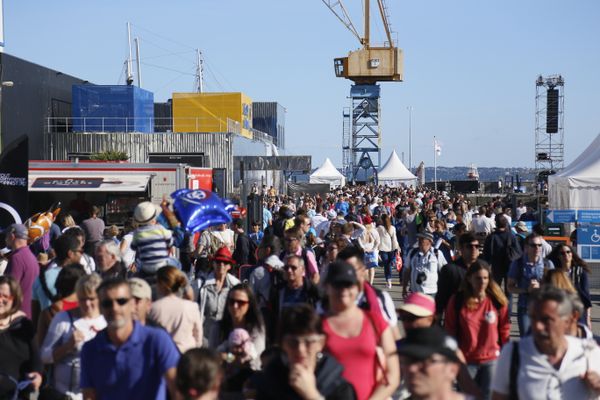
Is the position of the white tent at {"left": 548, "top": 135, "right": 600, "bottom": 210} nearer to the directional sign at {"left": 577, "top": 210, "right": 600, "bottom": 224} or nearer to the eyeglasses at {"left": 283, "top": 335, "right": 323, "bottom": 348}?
the directional sign at {"left": 577, "top": 210, "right": 600, "bottom": 224}

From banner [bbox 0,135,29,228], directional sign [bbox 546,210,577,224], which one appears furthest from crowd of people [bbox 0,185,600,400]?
directional sign [bbox 546,210,577,224]

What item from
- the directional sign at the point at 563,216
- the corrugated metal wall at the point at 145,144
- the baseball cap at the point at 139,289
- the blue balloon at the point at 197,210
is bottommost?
the directional sign at the point at 563,216

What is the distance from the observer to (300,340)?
4.43 m

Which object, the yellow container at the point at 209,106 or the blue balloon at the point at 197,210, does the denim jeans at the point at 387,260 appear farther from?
the yellow container at the point at 209,106

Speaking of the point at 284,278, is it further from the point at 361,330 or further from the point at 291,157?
the point at 291,157

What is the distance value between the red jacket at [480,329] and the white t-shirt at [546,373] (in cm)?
195

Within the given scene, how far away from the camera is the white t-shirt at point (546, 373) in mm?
4703

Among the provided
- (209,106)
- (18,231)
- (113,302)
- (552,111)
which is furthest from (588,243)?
(552,111)

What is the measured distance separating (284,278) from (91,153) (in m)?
37.0

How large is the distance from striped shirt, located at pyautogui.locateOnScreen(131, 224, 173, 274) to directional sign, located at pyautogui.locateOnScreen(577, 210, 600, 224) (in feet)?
34.2

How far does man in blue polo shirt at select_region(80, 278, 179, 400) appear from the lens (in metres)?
4.92

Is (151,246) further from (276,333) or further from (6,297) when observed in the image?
(276,333)

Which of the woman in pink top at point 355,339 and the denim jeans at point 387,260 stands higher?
the woman in pink top at point 355,339

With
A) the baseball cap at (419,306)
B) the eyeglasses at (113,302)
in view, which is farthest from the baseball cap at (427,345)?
the eyeglasses at (113,302)
